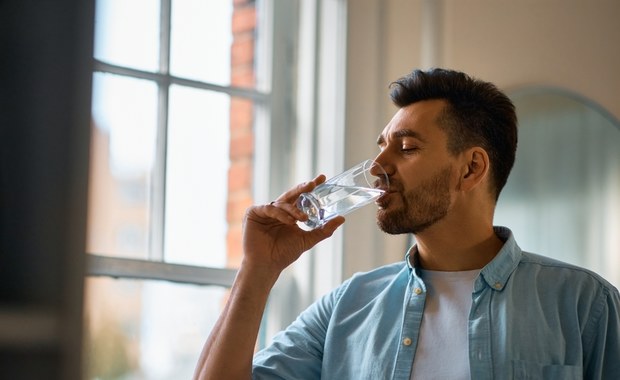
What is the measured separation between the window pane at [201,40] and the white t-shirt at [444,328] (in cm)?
87

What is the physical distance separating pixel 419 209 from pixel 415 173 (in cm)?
8

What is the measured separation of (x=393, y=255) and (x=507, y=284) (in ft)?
2.67

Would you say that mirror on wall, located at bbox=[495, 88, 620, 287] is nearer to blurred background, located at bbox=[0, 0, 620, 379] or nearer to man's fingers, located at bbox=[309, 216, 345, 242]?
blurred background, located at bbox=[0, 0, 620, 379]

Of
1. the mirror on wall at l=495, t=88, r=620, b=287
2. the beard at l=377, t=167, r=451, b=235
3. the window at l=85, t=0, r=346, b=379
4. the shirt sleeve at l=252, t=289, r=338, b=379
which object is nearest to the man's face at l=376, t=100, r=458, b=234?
the beard at l=377, t=167, r=451, b=235

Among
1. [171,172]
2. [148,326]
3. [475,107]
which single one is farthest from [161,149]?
[475,107]

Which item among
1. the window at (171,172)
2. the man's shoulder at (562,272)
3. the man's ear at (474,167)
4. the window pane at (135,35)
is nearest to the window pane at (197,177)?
the window at (171,172)

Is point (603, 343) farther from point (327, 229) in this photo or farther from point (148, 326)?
point (148, 326)

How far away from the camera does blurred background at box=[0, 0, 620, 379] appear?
224 centimetres

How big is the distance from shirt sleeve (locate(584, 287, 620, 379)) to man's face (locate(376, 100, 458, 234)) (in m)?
0.36

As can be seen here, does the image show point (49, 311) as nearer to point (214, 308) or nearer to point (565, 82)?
point (214, 308)

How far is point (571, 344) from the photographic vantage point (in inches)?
66.6

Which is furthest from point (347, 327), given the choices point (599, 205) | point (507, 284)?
point (599, 205)

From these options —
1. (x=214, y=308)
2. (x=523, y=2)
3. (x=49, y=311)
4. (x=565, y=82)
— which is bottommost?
(x=214, y=308)

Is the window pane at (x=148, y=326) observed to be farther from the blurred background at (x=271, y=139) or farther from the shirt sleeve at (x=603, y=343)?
the shirt sleeve at (x=603, y=343)
